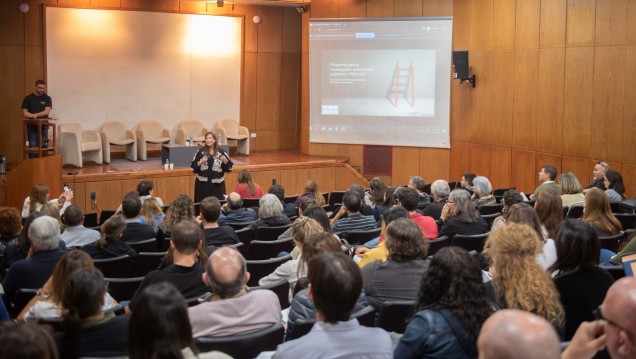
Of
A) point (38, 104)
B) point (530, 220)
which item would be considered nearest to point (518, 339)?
point (530, 220)

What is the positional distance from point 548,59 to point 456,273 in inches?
364

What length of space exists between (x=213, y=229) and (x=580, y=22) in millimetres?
7025

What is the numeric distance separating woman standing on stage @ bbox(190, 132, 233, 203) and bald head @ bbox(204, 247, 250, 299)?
6.47 m

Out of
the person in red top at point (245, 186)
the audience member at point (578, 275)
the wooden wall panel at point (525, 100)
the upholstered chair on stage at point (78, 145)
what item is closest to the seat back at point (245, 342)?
the audience member at point (578, 275)

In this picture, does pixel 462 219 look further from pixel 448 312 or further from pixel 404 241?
pixel 448 312

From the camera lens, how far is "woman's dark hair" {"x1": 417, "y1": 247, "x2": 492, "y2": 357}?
119 inches

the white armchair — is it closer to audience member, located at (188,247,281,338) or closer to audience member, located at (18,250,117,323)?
audience member, located at (18,250,117,323)

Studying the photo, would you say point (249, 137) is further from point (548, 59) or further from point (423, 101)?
point (548, 59)

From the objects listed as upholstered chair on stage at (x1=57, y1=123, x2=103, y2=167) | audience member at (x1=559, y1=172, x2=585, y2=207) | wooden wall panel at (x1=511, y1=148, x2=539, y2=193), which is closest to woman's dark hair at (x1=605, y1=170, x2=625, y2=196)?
audience member at (x1=559, y1=172, x2=585, y2=207)

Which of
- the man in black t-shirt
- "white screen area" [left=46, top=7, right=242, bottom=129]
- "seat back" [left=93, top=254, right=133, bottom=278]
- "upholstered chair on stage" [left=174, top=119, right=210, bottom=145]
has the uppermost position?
"white screen area" [left=46, top=7, right=242, bottom=129]

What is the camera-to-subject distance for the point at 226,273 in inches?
140

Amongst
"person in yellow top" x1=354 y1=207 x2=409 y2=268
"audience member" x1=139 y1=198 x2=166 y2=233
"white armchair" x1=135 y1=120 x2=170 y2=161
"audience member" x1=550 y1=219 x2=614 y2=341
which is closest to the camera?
"audience member" x1=550 y1=219 x2=614 y2=341

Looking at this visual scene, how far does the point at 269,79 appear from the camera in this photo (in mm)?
15836

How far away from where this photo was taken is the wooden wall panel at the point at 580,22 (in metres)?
10.8
